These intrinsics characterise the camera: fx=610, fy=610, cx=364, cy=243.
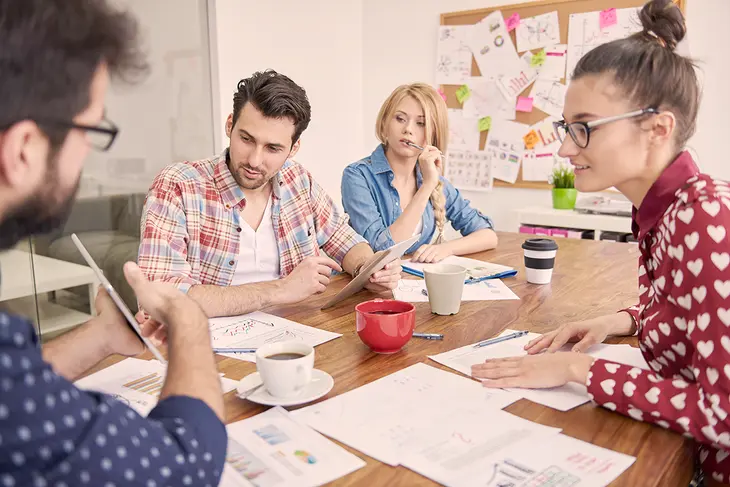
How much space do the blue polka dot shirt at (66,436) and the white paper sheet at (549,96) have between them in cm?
340

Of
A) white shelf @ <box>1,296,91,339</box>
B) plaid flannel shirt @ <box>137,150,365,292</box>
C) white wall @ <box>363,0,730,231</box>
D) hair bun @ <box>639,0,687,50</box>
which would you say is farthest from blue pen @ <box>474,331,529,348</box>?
white wall @ <box>363,0,730,231</box>

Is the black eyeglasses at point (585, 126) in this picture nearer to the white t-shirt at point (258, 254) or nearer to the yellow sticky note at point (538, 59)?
the white t-shirt at point (258, 254)

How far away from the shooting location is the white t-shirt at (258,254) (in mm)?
1798

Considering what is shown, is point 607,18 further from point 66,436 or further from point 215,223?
point 66,436

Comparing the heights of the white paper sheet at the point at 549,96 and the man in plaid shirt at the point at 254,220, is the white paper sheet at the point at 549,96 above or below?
above

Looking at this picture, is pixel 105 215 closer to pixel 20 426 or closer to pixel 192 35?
pixel 192 35

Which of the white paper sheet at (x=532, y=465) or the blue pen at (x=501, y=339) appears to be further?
the blue pen at (x=501, y=339)

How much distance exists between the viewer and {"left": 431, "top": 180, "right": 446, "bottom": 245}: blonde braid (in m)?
2.43

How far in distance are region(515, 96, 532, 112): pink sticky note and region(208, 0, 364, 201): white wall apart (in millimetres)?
1184

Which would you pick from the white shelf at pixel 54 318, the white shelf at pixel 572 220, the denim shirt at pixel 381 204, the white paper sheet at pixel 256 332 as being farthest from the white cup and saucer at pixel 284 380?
the white shelf at pixel 572 220

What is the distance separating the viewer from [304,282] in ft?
4.89

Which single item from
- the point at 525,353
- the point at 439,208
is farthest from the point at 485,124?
the point at 525,353

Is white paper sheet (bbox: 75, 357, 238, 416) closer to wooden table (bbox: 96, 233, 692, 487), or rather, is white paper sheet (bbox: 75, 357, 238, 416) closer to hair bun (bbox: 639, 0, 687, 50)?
wooden table (bbox: 96, 233, 692, 487)

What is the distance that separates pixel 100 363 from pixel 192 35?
2599 mm
